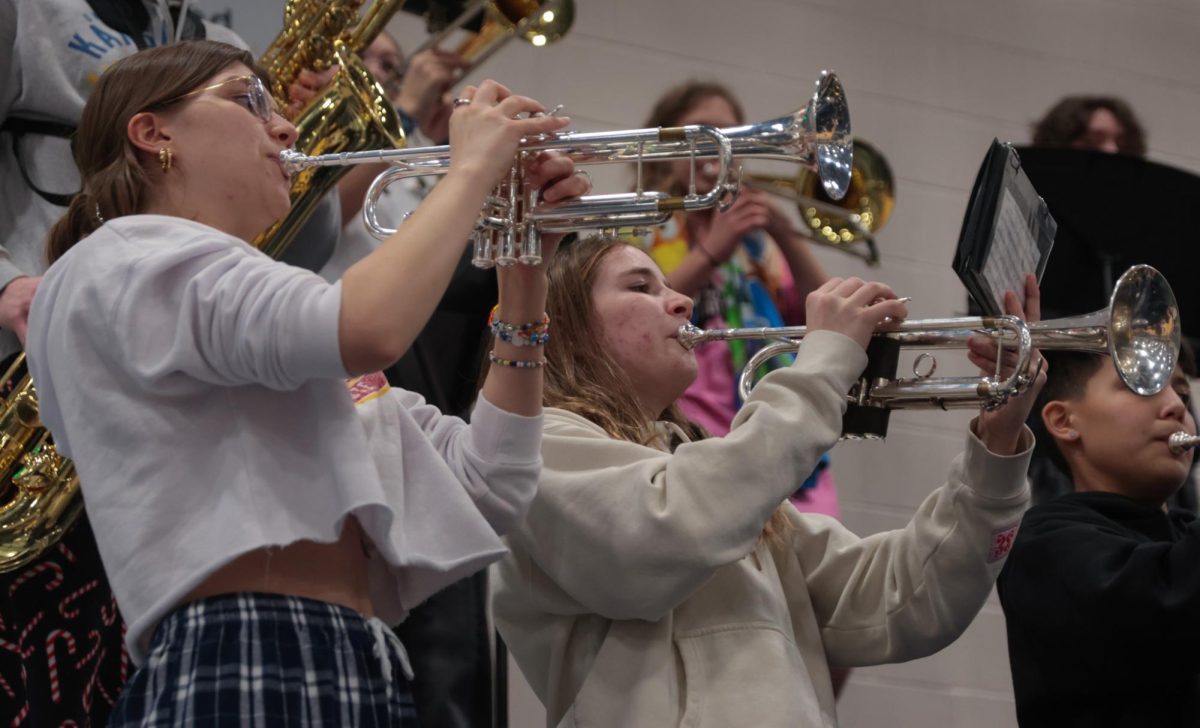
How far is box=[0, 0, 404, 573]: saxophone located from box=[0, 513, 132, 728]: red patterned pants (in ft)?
0.13

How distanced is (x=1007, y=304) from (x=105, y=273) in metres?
1.32

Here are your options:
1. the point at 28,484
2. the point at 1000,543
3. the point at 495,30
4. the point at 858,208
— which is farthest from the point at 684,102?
the point at 28,484

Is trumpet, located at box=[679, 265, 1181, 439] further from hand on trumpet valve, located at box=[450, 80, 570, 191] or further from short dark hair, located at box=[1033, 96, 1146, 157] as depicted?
short dark hair, located at box=[1033, 96, 1146, 157]

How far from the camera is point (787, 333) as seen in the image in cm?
249

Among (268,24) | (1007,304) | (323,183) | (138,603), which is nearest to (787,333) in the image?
(1007,304)

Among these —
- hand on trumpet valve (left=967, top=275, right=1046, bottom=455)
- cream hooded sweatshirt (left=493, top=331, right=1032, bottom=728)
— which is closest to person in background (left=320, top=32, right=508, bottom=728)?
cream hooded sweatshirt (left=493, top=331, right=1032, bottom=728)

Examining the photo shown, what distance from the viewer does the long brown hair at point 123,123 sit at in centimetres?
183

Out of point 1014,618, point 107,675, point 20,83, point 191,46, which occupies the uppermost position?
point 191,46

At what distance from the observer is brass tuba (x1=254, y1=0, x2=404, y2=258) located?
2.76 m

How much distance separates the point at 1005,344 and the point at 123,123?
1293 millimetres

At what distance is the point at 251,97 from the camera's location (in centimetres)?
187

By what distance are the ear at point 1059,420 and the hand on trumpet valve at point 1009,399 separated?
56 cm

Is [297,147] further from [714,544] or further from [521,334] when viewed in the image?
[714,544]

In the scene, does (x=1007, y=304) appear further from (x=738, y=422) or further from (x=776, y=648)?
(x=776, y=648)
